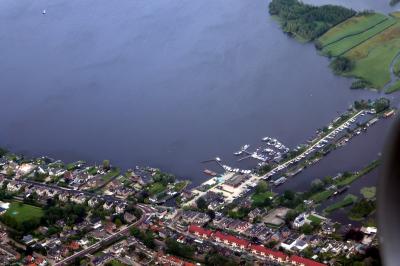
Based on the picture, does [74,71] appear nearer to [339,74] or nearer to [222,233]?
[339,74]

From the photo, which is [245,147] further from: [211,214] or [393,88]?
[393,88]

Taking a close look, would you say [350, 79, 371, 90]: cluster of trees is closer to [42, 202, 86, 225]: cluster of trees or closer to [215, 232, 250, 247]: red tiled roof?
[215, 232, 250, 247]: red tiled roof

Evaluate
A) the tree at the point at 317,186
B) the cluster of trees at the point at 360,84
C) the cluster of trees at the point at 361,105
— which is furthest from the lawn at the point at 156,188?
the cluster of trees at the point at 360,84

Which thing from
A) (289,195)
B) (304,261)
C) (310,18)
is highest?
(310,18)

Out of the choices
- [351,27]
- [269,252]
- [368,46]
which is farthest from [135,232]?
[351,27]

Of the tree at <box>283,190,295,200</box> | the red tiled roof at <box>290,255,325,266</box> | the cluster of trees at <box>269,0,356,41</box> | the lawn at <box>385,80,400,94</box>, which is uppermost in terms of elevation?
the cluster of trees at <box>269,0,356,41</box>

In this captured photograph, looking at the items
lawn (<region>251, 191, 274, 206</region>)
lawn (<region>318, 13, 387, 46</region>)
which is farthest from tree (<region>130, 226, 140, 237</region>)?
lawn (<region>318, 13, 387, 46</region>)
